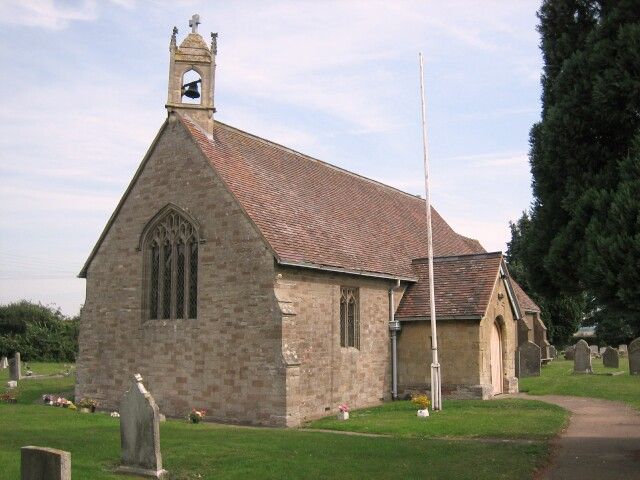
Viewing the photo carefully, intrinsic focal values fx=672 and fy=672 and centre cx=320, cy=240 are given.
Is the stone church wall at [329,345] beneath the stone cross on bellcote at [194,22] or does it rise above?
beneath

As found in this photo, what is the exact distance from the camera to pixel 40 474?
770 cm

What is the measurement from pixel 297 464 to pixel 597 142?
26.0 ft

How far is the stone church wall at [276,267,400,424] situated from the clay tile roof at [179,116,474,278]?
0.64 metres

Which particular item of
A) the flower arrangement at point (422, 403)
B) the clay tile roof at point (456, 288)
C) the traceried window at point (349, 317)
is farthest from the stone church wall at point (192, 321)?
the clay tile roof at point (456, 288)

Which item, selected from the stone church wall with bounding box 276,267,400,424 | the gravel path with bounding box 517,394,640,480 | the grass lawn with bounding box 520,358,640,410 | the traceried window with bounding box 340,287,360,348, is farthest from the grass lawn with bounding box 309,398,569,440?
the grass lawn with bounding box 520,358,640,410

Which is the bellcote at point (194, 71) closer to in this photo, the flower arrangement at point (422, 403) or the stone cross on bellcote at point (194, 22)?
the stone cross on bellcote at point (194, 22)

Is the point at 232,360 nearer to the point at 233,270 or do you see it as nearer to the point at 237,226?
the point at 233,270

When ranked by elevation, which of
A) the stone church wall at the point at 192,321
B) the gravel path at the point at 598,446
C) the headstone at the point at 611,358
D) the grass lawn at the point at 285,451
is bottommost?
the gravel path at the point at 598,446

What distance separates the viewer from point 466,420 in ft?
57.5

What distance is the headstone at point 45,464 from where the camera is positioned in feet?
24.7

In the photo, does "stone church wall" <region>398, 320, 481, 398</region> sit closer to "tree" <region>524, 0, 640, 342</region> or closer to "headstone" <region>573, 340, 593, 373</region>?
"tree" <region>524, 0, 640, 342</region>

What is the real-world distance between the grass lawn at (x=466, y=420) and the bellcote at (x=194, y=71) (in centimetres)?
1060

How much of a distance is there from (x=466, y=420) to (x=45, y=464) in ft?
40.2

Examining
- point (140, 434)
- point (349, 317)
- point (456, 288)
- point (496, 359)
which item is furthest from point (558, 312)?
point (140, 434)
